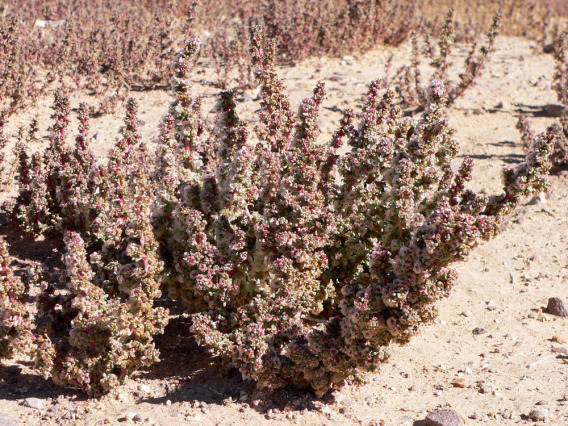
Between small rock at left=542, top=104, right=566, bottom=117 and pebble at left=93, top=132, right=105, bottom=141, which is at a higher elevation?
small rock at left=542, top=104, right=566, bottom=117

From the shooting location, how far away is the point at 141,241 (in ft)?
13.1

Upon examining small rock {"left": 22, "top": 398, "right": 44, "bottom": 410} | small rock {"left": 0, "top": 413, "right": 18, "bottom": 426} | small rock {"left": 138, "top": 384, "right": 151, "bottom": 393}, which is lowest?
small rock {"left": 138, "top": 384, "right": 151, "bottom": 393}

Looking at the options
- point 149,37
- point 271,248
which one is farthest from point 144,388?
point 149,37

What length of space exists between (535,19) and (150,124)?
12.7 metres

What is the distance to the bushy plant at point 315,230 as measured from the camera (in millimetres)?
3686

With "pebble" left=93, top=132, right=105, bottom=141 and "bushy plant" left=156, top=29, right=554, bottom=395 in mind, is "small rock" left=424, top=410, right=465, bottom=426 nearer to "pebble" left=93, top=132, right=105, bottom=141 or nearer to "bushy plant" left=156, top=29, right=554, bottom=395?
"bushy plant" left=156, top=29, right=554, bottom=395

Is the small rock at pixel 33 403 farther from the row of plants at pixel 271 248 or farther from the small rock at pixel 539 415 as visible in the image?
the small rock at pixel 539 415

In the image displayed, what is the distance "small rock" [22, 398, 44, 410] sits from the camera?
4.00m

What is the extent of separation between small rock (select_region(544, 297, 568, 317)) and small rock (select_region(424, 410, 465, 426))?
1.98 metres

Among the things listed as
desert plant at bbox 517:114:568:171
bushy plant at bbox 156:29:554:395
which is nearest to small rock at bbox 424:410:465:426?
bushy plant at bbox 156:29:554:395

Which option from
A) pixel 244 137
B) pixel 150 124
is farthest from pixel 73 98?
A: pixel 244 137

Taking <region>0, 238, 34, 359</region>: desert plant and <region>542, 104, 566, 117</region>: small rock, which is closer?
<region>0, 238, 34, 359</region>: desert plant

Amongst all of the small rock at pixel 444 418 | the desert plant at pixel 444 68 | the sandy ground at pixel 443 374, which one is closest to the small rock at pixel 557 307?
the sandy ground at pixel 443 374

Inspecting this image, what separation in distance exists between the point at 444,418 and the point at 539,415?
0.65 metres
